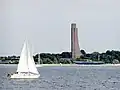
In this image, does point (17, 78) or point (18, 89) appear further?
point (17, 78)

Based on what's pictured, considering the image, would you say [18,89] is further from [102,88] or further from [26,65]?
[26,65]

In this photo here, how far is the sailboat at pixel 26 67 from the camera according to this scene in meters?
114

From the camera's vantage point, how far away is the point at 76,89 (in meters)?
81.6

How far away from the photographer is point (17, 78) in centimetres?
11262

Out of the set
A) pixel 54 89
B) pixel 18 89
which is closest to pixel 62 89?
pixel 54 89

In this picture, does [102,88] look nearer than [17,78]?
Yes

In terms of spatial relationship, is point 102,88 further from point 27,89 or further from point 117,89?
point 27,89

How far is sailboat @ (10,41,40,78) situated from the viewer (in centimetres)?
11350

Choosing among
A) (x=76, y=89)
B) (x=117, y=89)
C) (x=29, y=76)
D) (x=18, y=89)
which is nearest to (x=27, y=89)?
(x=18, y=89)

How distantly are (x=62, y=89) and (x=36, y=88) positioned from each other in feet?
16.7

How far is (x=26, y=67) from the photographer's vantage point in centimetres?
11500

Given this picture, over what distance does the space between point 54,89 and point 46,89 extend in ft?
4.05

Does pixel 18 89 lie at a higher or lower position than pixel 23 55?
lower

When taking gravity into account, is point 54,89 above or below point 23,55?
below
